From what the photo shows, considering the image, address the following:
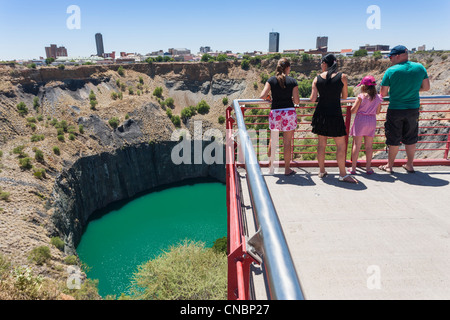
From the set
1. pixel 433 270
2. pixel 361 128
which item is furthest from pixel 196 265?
pixel 433 270

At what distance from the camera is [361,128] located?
5.20 m

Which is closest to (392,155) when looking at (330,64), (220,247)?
(330,64)

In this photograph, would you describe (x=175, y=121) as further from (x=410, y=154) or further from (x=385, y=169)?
(x=410, y=154)

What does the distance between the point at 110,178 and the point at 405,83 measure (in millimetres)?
32282

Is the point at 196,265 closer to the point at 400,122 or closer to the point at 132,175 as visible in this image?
the point at 400,122

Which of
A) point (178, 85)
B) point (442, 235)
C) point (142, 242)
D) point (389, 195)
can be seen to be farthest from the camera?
point (178, 85)

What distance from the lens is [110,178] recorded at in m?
33.2

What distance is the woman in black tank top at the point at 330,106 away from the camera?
15.1ft

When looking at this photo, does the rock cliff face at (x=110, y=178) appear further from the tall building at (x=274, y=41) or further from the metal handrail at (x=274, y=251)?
the tall building at (x=274, y=41)

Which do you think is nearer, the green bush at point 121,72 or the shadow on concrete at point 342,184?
the shadow on concrete at point 342,184

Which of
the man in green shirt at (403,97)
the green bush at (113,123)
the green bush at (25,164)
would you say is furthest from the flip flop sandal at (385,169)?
the green bush at (113,123)

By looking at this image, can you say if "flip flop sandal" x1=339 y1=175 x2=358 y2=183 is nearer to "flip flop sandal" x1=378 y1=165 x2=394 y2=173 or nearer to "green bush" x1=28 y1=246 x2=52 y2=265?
"flip flop sandal" x1=378 y1=165 x2=394 y2=173

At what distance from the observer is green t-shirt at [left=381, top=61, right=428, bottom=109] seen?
480cm
